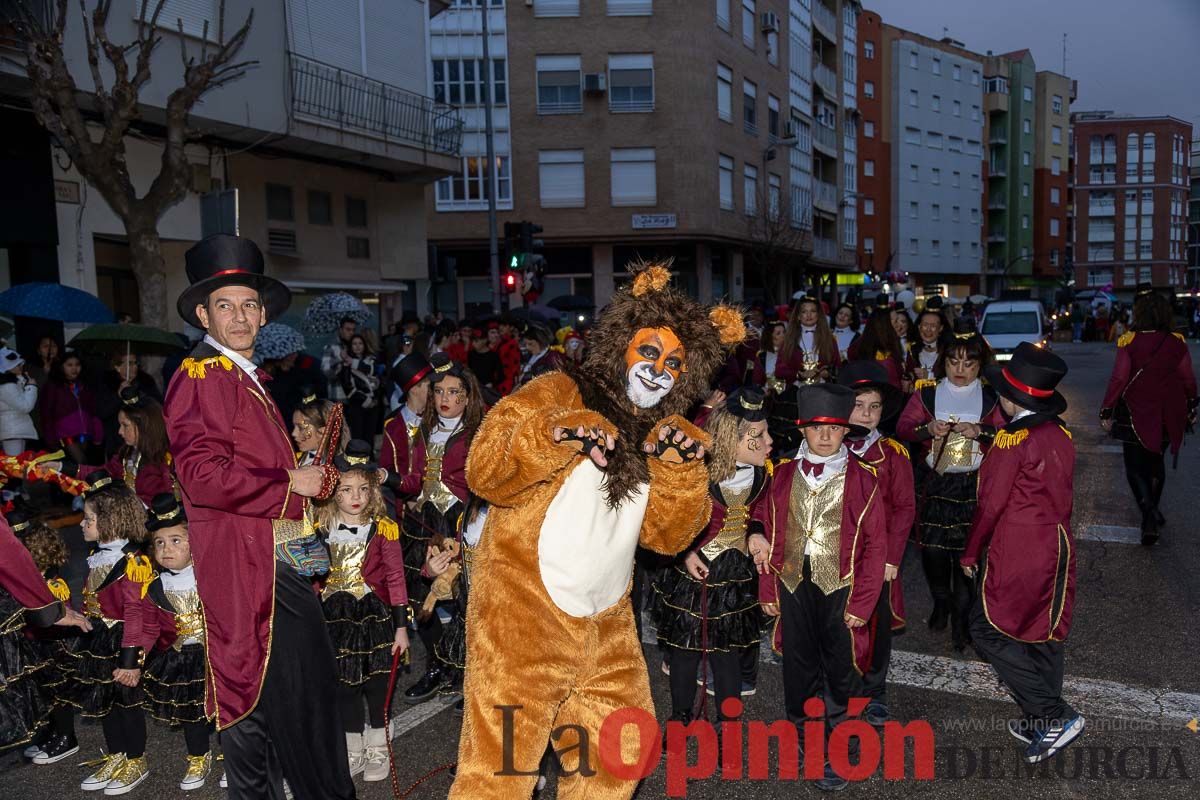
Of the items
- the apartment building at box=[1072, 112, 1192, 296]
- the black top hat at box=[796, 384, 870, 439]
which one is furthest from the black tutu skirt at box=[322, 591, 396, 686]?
the apartment building at box=[1072, 112, 1192, 296]

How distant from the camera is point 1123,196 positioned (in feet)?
305

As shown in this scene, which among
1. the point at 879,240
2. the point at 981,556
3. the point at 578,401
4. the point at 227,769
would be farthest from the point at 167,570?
the point at 879,240

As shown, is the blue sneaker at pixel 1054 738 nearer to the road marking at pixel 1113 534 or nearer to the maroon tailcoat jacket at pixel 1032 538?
the maroon tailcoat jacket at pixel 1032 538

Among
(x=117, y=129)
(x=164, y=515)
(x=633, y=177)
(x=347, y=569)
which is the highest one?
(x=633, y=177)

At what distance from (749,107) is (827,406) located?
32726mm

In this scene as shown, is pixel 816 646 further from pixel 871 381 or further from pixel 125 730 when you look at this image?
pixel 125 730

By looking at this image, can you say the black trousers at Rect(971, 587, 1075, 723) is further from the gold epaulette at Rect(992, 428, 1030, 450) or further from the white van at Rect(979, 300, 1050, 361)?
the white van at Rect(979, 300, 1050, 361)

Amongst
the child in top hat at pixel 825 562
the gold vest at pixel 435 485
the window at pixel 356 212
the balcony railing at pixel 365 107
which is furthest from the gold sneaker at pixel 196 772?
the window at pixel 356 212

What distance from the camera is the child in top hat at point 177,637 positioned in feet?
13.5

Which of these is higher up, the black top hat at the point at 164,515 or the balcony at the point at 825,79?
the balcony at the point at 825,79

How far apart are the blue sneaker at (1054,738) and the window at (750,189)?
103ft

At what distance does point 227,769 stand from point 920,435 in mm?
4349

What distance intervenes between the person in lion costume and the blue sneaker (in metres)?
2.13

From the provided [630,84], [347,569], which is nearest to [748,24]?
[630,84]
